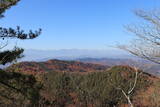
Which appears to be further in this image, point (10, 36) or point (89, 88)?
point (89, 88)

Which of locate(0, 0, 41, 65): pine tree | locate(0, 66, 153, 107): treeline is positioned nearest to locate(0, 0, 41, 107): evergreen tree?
locate(0, 0, 41, 65): pine tree

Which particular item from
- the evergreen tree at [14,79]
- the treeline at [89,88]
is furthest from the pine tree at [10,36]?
the treeline at [89,88]

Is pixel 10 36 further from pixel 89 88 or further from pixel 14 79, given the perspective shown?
pixel 89 88

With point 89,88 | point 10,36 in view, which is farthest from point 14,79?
point 89,88

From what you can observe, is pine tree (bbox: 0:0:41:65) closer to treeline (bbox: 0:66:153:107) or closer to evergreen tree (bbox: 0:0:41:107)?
evergreen tree (bbox: 0:0:41:107)

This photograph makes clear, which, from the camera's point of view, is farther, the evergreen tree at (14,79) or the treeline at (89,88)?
the treeline at (89,88)

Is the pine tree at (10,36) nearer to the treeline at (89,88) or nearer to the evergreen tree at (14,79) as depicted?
the evergreen tree at (14,79)

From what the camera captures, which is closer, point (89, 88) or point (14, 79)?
point (14, 79)

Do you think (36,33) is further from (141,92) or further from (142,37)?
(141,92)

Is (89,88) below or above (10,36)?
below

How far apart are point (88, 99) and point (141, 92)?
39.5 feet

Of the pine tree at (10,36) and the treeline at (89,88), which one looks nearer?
the pine tree at (10,36)

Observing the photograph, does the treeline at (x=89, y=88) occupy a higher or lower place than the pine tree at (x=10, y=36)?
lower

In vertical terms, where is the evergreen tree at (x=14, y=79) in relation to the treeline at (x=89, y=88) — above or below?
above
